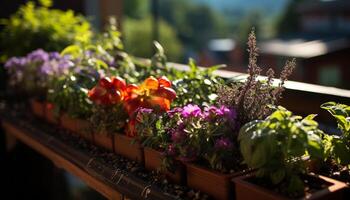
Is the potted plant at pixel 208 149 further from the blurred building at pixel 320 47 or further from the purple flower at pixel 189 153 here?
the blurred building at pixel 320 47

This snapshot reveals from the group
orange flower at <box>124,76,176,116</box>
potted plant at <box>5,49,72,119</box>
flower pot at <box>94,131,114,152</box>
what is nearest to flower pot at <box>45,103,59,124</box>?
potted plant at <box>5,49,72,119</box>

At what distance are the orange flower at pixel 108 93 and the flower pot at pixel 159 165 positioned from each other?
0.94 ft

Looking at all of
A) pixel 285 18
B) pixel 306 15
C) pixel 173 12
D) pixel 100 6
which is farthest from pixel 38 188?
pixel 173 12

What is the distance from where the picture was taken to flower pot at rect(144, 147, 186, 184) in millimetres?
1432

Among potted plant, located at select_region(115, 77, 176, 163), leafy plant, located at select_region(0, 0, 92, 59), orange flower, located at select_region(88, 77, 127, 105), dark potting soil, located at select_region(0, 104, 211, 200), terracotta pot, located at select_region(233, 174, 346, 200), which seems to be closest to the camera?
terracotta pot, located at select_region(233, 174, 346, 200)

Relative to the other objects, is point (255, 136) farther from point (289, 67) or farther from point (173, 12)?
point (173, 12)

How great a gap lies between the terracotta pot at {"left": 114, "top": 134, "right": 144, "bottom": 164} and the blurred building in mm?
5641

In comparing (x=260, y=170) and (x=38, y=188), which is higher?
(x=260, y=170)

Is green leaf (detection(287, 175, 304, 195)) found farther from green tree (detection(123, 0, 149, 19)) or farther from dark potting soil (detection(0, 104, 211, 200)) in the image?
green tree (detection(123, 0, 149, 19))

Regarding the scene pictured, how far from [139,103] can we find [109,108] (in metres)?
0.18

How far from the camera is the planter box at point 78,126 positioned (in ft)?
6.49

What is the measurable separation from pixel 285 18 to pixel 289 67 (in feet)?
65.1

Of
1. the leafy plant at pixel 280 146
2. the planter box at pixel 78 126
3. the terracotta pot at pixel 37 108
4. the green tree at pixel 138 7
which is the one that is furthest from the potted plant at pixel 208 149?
the green tree at pixel 138 7

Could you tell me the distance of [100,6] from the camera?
424cm
